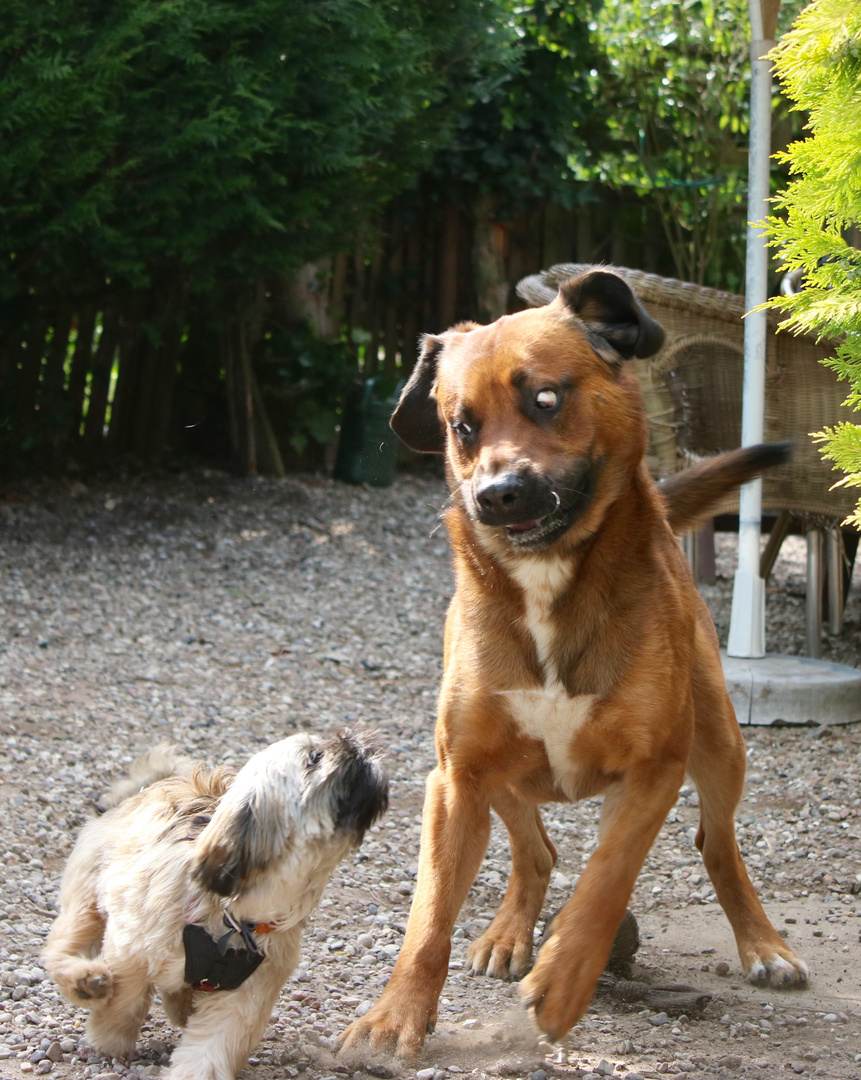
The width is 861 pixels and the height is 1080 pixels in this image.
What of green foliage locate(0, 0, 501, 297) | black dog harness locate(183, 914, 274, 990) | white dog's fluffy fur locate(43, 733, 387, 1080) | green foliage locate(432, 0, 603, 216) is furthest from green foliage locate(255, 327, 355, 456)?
black dog harness locate(183, 914, 274, 990)

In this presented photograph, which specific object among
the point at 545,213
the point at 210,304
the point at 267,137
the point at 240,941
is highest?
the point at 545,213

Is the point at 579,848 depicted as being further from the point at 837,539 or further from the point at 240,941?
the point at 837,539

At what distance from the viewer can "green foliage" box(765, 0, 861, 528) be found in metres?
2.63

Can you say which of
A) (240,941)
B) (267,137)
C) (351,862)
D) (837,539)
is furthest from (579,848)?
(267,137)

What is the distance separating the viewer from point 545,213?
12.1 meters

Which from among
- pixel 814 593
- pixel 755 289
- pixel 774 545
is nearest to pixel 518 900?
pixel 755 289

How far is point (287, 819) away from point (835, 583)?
5098mm

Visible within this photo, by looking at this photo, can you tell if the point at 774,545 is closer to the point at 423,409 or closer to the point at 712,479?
the point at 712,479

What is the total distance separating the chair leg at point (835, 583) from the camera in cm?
668

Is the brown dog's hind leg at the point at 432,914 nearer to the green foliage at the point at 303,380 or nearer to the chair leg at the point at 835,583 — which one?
the chair leg at the point at 835,583

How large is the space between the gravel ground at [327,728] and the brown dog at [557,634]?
25cm

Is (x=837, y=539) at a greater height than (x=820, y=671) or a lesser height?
greater

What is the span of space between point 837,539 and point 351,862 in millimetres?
3569

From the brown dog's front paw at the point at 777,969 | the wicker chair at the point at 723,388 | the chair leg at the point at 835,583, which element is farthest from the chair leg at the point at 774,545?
the brown dog's front paw at the point at 777,969
